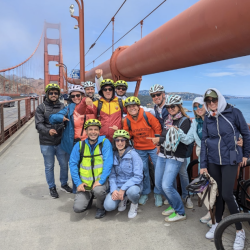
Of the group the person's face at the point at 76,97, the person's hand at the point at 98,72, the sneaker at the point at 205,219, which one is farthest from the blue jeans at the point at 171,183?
the person's hand at the point at 98,72

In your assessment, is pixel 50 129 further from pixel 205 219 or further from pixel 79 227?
pixel 205 219

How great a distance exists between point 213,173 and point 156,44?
5.42ft

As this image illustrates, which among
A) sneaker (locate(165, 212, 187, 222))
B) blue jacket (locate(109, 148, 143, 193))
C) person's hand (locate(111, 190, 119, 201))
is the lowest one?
sneaker (locate(165, 212, 187, 222))

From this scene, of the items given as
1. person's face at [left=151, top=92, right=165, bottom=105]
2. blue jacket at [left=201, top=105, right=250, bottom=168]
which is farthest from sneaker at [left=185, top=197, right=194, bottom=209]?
person's face at [left=151, top=92, right=165, bottom=105]

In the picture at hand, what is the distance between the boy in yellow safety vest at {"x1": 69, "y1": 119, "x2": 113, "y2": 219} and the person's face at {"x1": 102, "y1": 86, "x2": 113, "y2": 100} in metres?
0.45

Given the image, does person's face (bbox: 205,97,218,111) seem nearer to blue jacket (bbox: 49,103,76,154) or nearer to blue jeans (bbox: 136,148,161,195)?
blue jeans (bbox: 136,148,161,195)

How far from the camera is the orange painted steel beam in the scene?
1949 millimetres

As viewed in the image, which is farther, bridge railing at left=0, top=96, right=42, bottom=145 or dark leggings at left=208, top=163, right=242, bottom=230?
bridge railing at left=0, top=96, right=42, bottom=145

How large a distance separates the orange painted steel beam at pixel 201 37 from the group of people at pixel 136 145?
406mm

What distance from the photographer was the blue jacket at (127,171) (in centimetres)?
335

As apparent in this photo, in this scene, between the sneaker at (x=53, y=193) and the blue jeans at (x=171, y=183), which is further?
the sneaker at (x=53, y=193)

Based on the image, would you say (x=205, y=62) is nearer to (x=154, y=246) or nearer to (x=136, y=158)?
(x=136, y=158)

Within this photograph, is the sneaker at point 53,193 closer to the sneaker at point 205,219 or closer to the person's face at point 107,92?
the person's face at point 107,92

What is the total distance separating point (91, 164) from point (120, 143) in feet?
1.66
